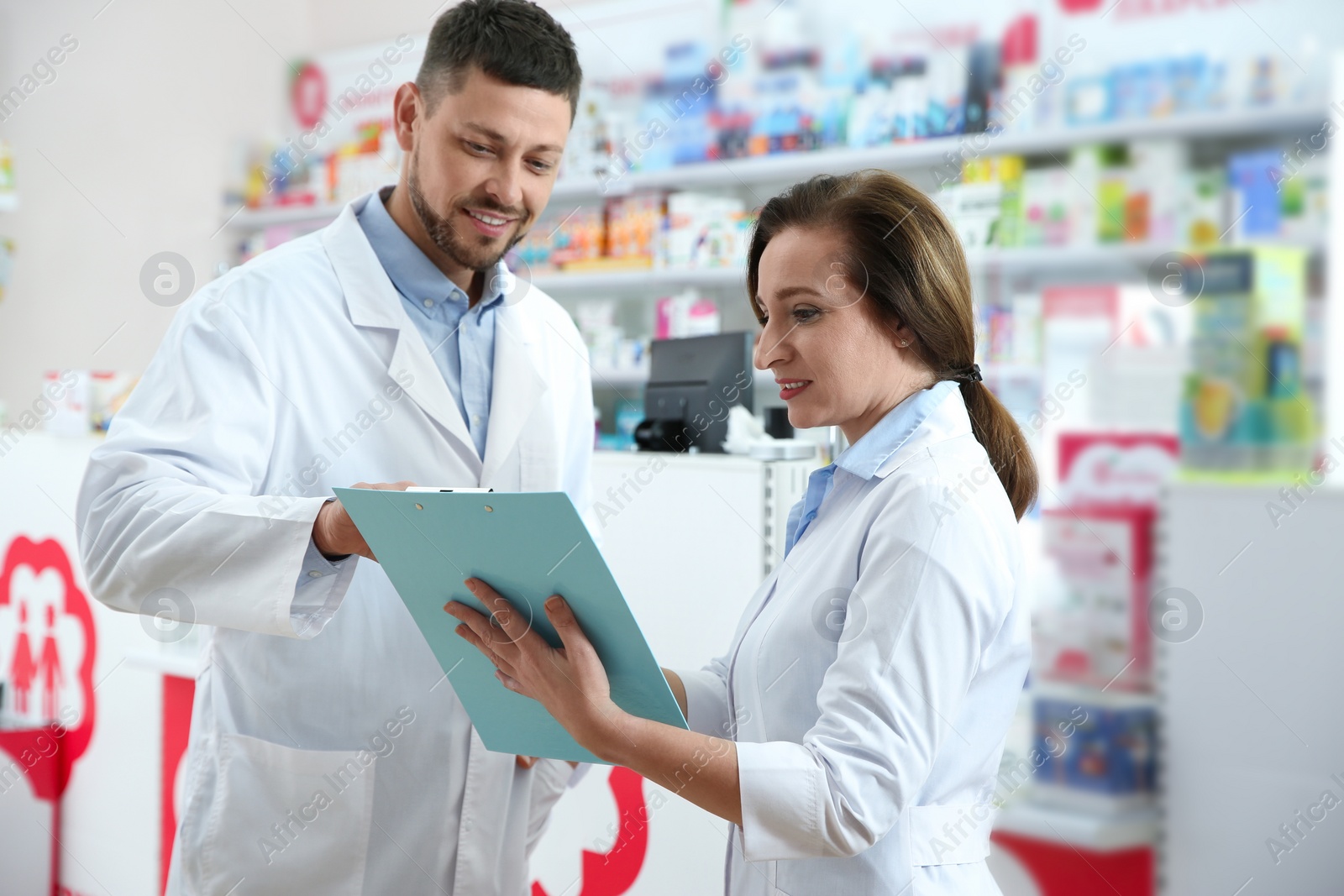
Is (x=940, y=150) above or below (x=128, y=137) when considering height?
below

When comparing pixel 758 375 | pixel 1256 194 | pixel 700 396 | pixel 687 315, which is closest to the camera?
pixel 700 396

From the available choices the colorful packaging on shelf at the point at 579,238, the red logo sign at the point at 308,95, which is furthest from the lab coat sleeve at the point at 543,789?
the red logo sign at the point at 308,95

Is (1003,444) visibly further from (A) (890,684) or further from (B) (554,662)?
(B) (554,662)

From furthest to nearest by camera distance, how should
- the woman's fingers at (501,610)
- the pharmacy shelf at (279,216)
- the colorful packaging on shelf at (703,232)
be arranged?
the pharmacy shelf at (279,216) → the colorful packaging on shelf at (703,232) → the woman's fingers at (501,610)

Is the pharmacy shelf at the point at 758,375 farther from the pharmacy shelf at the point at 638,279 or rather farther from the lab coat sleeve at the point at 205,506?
the lab coat sleeve at the point at 205,506

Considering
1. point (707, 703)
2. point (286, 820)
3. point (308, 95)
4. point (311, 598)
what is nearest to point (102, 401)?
point (286, 820)

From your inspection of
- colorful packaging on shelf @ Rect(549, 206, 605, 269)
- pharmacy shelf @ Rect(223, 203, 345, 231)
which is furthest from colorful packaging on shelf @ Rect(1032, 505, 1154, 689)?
pharmacy shelf @ Rect(223, 203, 345, 231)

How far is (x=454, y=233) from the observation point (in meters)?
1.47

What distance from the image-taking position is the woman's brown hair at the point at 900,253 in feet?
3.64

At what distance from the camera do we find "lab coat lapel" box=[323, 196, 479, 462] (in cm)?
143

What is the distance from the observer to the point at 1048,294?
3.62 m

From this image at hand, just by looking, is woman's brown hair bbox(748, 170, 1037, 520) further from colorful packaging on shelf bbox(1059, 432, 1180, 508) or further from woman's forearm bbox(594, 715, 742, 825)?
colorful packaging on shelf bbox(1059, 432, 1180, 508)

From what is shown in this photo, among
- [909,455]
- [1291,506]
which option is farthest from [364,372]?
[1291,506]

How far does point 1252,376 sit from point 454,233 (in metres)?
2.43
